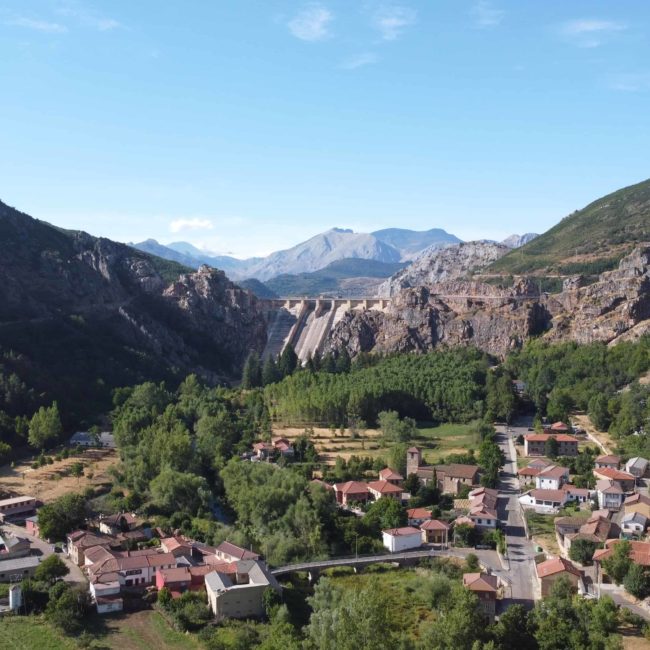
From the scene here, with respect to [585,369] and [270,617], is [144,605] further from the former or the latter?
[585,369]

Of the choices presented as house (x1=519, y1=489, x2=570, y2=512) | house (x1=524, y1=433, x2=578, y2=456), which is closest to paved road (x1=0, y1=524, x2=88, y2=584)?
house (x1=519, y1=489, x2=570, y2=512)

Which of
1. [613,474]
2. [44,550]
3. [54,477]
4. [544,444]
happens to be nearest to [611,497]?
[613,474]

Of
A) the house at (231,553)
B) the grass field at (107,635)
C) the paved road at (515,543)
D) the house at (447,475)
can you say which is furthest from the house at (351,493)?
the grass field at (107,635)

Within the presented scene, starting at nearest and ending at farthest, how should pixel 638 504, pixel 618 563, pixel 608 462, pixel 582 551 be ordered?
1. pixel 618 563
2. pixel 582 551
3. pixel 638 504
4. pixel 608 462

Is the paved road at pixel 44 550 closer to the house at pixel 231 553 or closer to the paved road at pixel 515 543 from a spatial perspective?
the house at pixel 231 553

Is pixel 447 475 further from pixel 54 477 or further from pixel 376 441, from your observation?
pixel 54 477

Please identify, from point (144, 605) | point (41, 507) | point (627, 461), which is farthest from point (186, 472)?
point (627, 461)
